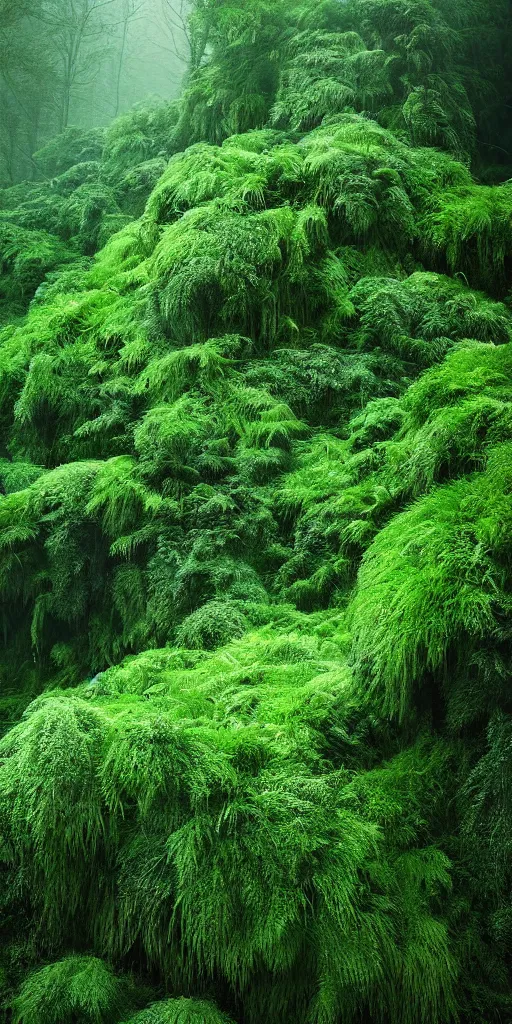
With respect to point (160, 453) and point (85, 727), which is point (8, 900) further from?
point (160, 453)

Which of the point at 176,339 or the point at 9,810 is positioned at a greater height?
the point at 176,339

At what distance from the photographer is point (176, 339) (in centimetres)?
600

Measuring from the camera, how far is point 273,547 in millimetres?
4742

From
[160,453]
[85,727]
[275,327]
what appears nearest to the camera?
[85,727]

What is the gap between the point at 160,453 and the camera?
5.08 m

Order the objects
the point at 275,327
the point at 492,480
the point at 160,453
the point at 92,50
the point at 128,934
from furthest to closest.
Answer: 1. the point at 92,50
2. the point at 275,327
3. the point at 160,453
4. the point at 492,480
5. the point at 128,934

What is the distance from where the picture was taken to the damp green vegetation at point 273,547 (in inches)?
106

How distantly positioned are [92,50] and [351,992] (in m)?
22.8

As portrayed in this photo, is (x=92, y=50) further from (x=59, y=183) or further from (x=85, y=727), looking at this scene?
(x=85, y=727)

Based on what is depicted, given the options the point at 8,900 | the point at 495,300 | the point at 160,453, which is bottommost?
the point at 8,900

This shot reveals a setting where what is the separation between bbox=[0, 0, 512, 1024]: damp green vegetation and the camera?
2684 millimetres

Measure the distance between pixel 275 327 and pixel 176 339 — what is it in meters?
0.75

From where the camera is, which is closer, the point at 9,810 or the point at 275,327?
the point at 9,810

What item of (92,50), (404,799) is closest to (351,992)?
(404,799)
